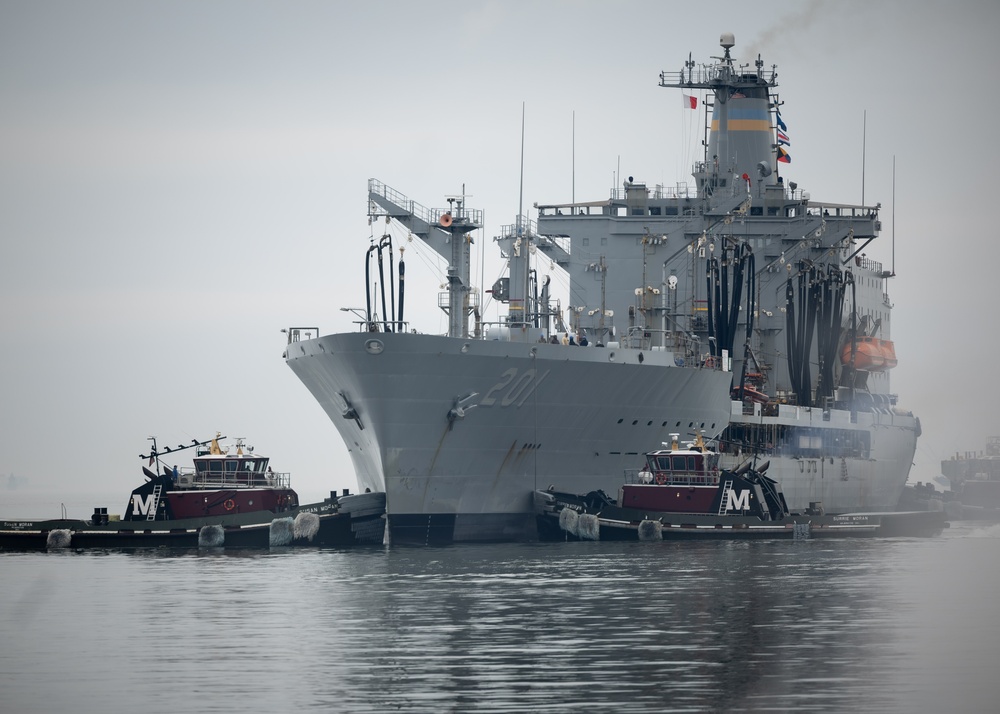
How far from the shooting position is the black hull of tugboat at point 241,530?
151ft

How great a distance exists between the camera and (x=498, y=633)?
89.0 ft

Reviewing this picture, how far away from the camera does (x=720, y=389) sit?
56625 millimetres

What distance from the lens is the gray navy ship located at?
45.4 meters

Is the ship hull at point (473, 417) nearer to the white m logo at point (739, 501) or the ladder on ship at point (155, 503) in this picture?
the white m logo at point (739, 501)

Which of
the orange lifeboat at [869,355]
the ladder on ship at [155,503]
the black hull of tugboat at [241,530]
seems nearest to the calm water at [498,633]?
the black hull of tugboat at [241,530]

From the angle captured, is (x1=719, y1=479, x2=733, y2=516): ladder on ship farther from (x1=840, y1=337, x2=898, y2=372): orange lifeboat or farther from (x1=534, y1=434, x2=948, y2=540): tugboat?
(x1=840, y1=337, x2=898, y2=372): orange lifeboat

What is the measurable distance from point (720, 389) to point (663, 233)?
10603 millimetres

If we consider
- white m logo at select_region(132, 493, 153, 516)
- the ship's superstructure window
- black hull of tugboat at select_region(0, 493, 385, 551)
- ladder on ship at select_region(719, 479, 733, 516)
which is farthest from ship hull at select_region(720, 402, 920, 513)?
white m logo at select_region(132, 493, 153, 516)

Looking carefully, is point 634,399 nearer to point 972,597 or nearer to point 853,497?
point 972,597

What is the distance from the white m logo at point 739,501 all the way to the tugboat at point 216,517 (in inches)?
475

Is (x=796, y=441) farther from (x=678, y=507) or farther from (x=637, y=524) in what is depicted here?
(x=637, y=524)

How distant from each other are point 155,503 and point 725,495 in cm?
1871

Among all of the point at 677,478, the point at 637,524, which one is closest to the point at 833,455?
the point at 677,478

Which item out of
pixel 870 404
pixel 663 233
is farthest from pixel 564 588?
pixel 870 404
